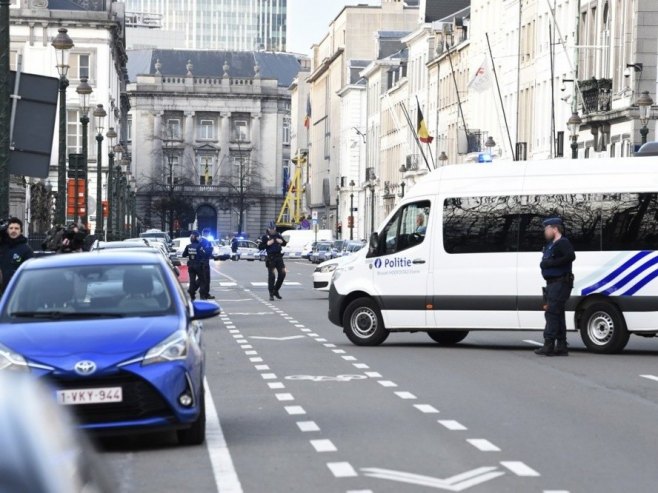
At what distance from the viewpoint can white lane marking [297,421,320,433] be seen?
13.5 meters

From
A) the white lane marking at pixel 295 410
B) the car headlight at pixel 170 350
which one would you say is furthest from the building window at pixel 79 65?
the car headlight at pixel 170 350

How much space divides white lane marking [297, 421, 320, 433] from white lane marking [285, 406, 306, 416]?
693mm

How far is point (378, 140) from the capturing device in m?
138

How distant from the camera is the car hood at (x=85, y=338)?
37.9ft

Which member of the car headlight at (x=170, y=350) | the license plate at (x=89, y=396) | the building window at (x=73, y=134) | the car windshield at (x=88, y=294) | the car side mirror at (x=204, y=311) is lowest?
the license plate at (x=89, y=396)

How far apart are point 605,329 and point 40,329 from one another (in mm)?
12344

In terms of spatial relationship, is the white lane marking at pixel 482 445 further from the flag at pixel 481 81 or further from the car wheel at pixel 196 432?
the flag at pixel 481 81

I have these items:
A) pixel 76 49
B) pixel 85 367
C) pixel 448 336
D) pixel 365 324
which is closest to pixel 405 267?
pixel 365 324

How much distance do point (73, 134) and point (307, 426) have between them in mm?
112201

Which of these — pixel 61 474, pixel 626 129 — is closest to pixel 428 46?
pixel 626 129

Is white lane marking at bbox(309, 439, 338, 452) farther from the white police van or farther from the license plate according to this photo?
the white police van

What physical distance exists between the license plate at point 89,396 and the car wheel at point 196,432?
2.58 ft

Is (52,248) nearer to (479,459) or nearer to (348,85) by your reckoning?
(479,459)

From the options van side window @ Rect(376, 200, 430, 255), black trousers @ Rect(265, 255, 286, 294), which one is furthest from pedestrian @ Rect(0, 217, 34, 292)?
black trousers @ Rect(265, 255, 286, 294)
